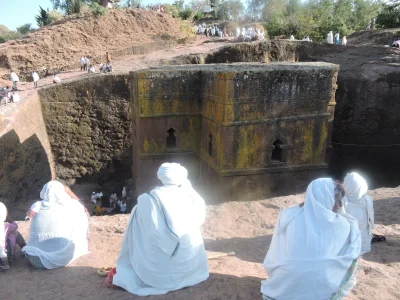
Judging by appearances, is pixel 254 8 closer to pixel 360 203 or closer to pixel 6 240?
pixel 360 203

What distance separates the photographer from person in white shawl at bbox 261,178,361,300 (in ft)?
9.61

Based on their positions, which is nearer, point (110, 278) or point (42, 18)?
point (110, 278)

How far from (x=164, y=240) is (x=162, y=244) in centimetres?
4

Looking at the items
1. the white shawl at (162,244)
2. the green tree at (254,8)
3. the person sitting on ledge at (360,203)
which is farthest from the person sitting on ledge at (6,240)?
the green tree at (254,8)

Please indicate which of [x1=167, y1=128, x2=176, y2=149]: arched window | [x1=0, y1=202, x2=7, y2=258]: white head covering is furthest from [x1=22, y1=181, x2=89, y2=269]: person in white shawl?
[x1=167, y1=128, x2=176, y2=149]: arched window

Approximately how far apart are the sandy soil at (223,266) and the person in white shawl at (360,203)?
304mm

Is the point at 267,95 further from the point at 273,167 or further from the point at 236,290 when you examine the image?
the point at 236,290

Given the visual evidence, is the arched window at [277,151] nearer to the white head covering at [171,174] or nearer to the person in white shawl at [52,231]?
the white head covering at [171,174]

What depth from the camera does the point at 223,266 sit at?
4156 millimetres

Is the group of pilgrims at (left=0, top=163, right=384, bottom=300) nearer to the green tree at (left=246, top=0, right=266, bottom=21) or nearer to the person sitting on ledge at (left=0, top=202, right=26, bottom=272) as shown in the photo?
the person sitting on ledge at (left=0, top=202, right=26, bottom=272)

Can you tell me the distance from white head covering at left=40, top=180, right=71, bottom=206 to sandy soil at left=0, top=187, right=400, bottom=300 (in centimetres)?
79

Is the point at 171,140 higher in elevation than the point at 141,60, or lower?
lower

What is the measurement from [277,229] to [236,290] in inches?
31.7

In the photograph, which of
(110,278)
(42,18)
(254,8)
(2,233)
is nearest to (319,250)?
(110,278)
